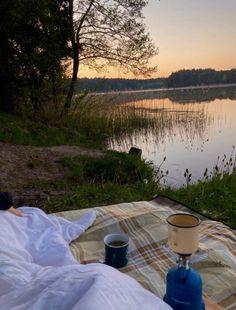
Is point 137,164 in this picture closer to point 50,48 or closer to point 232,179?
point 232,179

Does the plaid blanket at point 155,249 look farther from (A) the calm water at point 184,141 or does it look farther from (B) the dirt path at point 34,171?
(A) the calm water at point 184,141

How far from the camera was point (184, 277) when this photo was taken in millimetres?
1190

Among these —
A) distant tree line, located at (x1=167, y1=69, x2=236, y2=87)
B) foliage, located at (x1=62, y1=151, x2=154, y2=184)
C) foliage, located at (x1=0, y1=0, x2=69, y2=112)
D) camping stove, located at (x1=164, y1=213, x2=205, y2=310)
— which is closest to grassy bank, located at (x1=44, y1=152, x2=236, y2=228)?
foliage, located at (x1=62, y1=151, x2=154, y2=184)

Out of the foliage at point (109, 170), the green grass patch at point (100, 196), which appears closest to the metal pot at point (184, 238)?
the green grass patch at point (100, 196)

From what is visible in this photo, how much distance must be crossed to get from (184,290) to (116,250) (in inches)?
27.3

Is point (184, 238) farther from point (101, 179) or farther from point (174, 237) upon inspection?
point (101, 179)

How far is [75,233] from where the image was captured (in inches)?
87.0

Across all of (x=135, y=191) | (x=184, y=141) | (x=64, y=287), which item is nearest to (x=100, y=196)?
(x=135, y=191)

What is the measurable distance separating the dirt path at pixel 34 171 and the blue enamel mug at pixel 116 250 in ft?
4.76

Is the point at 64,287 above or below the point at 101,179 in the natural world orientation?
above

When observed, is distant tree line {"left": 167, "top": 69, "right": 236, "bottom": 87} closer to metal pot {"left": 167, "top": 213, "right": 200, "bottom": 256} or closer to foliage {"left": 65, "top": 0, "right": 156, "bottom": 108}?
foliage {"left": 65, "top": 0, "right": 156, "bottom": 108}

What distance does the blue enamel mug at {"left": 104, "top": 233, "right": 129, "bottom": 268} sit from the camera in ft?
6.00

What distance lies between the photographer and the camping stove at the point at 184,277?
1175 mm

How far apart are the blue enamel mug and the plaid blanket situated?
49 millimetres
